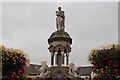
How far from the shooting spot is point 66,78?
14.6m

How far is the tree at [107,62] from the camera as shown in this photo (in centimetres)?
1174

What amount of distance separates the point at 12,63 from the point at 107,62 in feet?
24.0

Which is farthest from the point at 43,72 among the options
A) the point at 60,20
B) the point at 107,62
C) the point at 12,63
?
the point at 60,20

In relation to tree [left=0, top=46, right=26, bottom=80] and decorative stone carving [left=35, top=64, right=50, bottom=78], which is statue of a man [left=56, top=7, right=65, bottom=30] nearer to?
decorative stone carving [left=35, top=64, right=50, bottom=78]

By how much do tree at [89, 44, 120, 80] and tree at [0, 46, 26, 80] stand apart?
5911mm

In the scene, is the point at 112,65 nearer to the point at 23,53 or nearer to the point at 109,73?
the point at 109,73

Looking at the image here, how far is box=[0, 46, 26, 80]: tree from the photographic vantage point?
12.9 metres

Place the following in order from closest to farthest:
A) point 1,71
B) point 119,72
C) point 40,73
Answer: point 119,72
point 1,71
point 40,73

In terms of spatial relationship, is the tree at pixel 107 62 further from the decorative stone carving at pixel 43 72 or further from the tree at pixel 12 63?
the tree at pixel 12 63

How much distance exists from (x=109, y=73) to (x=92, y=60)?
2.31 metres

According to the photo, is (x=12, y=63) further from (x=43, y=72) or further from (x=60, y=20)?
(x=60, y=20)

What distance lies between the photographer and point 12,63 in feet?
44.0

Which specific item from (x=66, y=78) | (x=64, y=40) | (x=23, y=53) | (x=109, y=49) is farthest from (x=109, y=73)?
(x=23, y=53)

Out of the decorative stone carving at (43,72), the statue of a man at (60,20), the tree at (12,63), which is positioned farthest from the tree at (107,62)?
the tree at (12,63)
